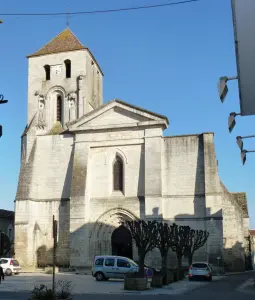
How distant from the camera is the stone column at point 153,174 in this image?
3105 cm

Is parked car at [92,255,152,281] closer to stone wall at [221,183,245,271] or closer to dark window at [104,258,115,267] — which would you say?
dark window at [104,258,115,267]

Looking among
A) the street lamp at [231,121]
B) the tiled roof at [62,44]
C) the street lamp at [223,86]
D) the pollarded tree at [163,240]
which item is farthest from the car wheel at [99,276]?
the tiled roof at [62,44]

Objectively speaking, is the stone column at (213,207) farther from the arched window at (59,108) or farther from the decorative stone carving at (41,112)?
the decorative stone carving at (41,112)

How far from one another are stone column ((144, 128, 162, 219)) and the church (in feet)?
0.23

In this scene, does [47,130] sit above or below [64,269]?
above

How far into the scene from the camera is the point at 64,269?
1262 inches

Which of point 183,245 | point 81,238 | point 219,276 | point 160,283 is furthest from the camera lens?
point 81,238

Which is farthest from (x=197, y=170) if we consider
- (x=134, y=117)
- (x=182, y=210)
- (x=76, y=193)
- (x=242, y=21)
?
(x=242, y=21)

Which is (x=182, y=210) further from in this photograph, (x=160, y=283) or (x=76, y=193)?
(x=160, y=283)

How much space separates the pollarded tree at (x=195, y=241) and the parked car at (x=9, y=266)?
440 inches

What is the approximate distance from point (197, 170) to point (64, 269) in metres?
11.8

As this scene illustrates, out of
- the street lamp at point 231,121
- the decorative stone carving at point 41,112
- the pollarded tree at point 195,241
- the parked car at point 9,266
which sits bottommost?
the parked car at point 9,266

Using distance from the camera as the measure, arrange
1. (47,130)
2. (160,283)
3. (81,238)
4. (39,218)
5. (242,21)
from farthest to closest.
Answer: (47,130)
(39,218)
(81,238)
(160,283)
(242,21)

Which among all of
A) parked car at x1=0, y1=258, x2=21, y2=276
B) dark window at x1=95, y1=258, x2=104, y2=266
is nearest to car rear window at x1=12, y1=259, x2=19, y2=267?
parked car at x1=0, y1=258, x2=21, y2=276
